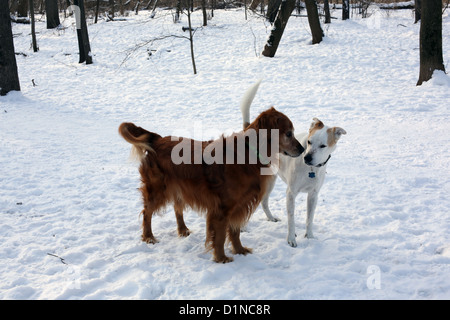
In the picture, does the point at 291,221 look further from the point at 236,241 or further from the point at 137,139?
the point at 137,139

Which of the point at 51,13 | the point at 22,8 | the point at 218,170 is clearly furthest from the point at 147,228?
the point at 22,8

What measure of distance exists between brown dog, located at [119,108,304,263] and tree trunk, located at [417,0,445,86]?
8.08m

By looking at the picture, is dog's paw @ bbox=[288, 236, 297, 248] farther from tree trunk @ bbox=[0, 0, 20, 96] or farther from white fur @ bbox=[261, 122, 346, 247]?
tree trunk @ bbox=[0, 0, 20, 96]

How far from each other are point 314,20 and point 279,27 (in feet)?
6.34

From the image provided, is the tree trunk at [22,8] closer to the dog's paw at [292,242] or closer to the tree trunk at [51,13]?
the tree trunk at [51,13]

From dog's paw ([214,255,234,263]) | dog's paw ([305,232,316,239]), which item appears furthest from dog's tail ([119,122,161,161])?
dog's paw ([305,232,316,239])

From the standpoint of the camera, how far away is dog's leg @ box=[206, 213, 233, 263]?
378cm

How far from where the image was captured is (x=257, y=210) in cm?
511
